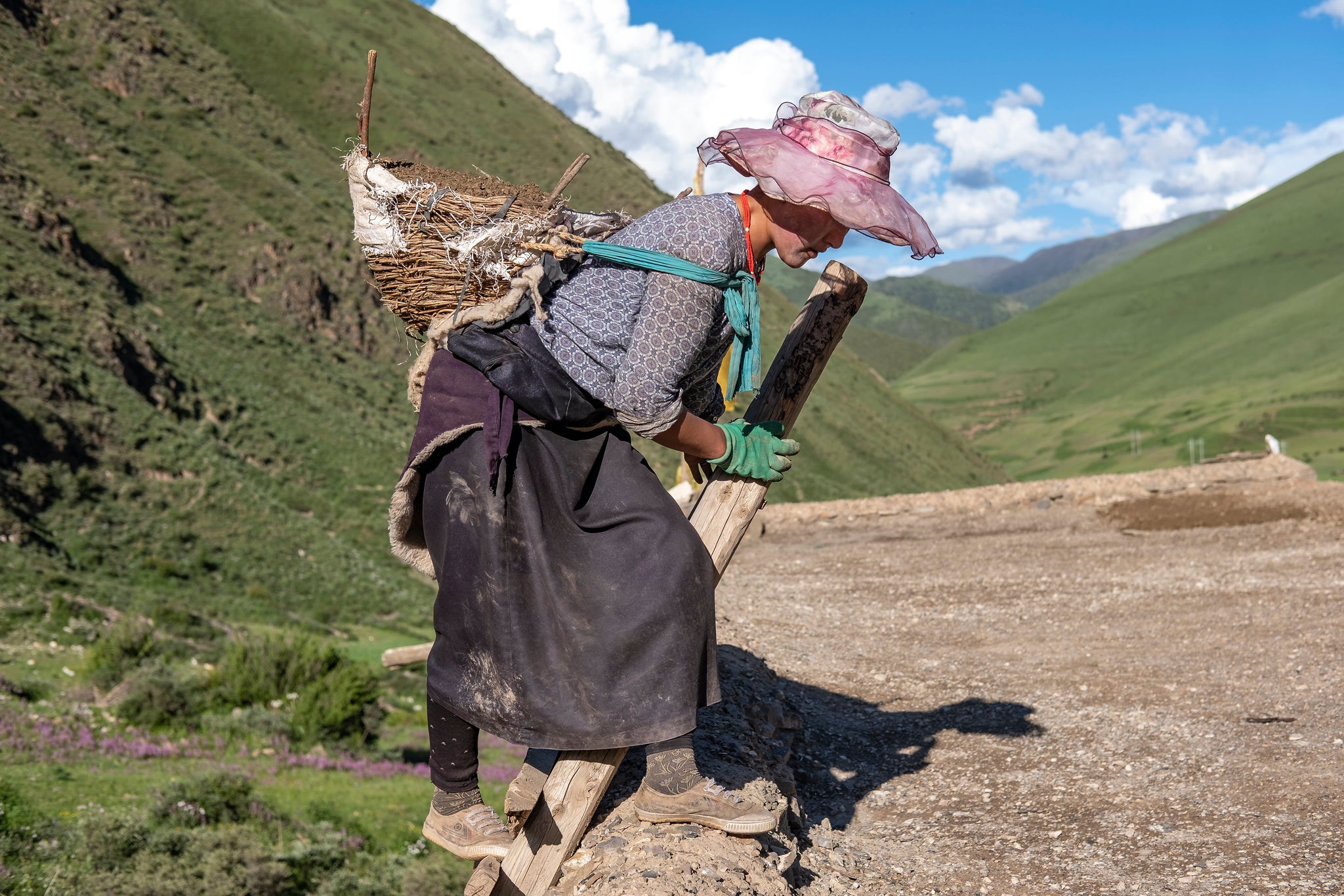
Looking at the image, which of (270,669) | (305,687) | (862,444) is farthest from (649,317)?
(862,444)

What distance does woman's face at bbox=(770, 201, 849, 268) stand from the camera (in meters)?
2.66

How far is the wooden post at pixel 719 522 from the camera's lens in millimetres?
2830

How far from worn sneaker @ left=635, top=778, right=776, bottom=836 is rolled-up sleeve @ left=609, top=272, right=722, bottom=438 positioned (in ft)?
3.58

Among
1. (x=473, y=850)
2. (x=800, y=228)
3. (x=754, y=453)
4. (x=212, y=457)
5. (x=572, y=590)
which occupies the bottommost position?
(x=212, y=457)

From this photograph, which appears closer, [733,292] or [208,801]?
[733,292]

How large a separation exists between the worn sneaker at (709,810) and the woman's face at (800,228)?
1.50m

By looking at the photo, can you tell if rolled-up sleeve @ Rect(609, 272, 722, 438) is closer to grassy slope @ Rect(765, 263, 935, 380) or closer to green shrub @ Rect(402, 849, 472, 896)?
green shrub @ Rect(402, 849, 472, 896)

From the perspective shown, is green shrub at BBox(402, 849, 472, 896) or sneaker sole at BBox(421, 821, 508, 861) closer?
sneaker sole at BBox(421, 821, 508, 861)

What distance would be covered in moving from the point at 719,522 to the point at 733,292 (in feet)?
2.45

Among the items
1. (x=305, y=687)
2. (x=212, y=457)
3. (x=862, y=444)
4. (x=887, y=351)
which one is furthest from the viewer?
(x=887, y=351)

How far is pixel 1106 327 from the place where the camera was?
112 metres

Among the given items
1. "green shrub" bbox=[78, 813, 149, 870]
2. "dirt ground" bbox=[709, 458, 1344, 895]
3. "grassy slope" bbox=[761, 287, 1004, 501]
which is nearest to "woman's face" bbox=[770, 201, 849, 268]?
"dirt ground" bbox=[709, 458, 1344, 895]

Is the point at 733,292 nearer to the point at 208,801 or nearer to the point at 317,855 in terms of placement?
→ the point at 317,855

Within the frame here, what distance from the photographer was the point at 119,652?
9.74m
